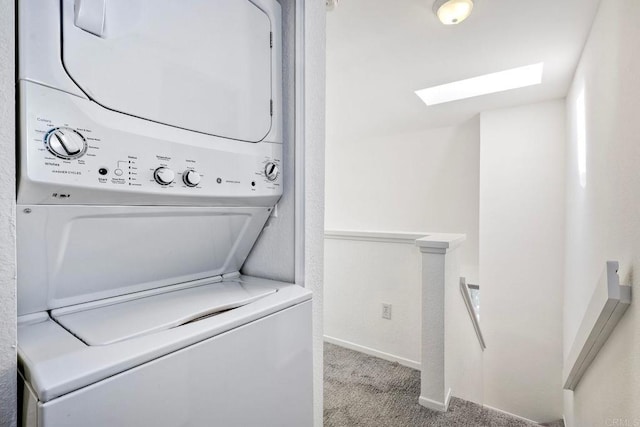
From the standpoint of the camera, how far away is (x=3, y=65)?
515 millimetres

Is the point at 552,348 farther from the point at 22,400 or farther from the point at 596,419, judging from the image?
the point at 22,400

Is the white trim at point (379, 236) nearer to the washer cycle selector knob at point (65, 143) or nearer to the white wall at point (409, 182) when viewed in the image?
the white wall at point (409, 182)

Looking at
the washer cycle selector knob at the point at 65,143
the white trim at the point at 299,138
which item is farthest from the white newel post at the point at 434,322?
→ the washer cycle selector knob at the point at 65,143

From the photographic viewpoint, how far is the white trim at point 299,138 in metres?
1.05

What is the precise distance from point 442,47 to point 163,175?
6.83ft

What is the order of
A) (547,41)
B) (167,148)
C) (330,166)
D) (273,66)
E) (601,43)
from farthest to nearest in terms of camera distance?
(330,166), (547,41), (601,43), (273,66), (167,148)

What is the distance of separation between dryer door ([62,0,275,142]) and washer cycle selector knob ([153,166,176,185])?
112 mm

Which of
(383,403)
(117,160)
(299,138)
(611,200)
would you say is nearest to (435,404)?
(383,403)

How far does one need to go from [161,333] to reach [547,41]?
2.64m

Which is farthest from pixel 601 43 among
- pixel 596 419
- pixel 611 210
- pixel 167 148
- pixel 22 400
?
pixel 22 400

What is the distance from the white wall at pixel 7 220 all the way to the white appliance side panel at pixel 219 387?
0.12 m

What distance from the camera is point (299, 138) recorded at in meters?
1.06

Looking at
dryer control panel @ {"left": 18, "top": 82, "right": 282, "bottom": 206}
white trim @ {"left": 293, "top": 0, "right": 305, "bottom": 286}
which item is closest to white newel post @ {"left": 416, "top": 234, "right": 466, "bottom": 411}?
white trim @ {"left": 293, "top": 0, "right": 305, "bottom": 286}

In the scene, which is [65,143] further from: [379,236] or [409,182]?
[409,182]
